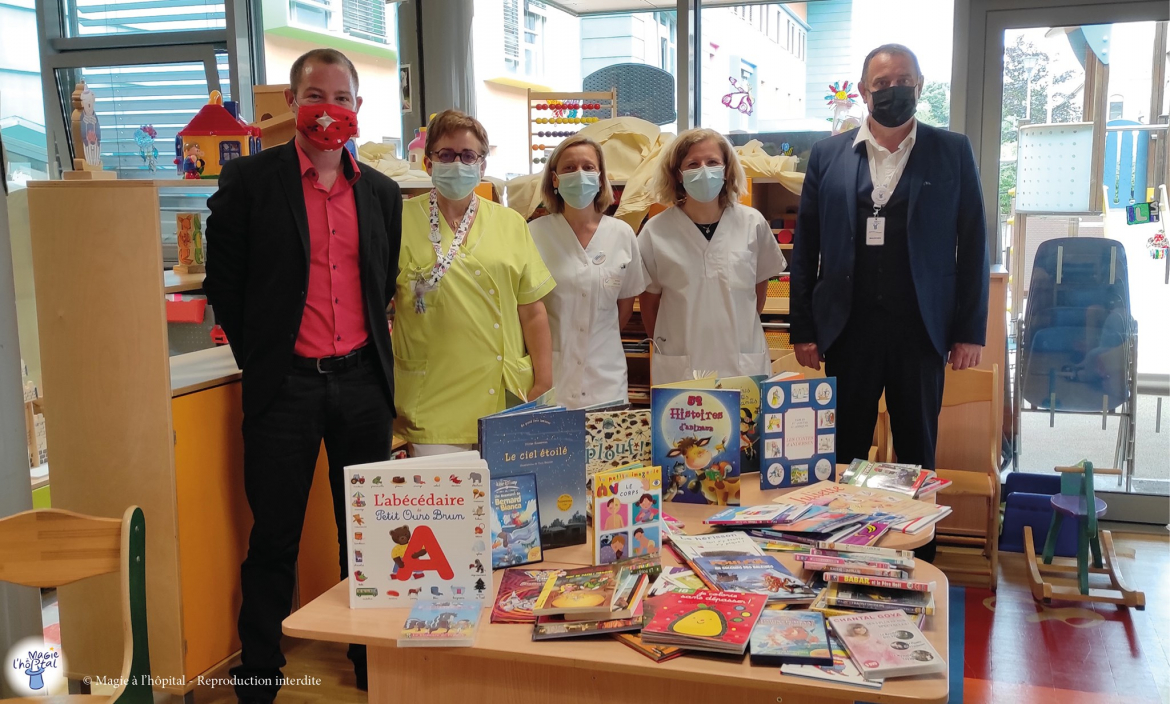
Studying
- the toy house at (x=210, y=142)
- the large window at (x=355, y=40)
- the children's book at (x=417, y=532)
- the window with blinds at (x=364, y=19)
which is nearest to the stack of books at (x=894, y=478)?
the children's book at (x=417, y=532)

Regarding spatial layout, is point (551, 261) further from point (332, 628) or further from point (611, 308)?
point (332, 628)

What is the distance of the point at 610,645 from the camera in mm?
1573

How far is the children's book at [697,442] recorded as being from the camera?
221 cm

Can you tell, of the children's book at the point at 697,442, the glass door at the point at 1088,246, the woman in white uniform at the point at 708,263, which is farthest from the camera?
Answer: the glass door at the point at 1088,246

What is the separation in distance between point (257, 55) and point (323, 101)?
3.68 m

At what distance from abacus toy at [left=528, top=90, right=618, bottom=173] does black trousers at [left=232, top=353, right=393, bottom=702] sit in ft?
8.37

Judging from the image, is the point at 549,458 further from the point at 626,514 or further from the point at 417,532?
the point at 417,532

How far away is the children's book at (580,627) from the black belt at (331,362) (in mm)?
1223

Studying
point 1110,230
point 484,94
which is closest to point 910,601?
point 1110,230

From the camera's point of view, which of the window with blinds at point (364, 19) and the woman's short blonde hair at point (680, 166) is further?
the window with blinds at point (364, 19)

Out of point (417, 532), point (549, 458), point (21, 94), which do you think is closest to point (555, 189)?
point (549, 458)

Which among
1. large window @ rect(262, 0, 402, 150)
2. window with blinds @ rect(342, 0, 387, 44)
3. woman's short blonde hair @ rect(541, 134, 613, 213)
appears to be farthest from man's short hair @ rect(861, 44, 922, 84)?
window with blinds @ rect(342, 0, 387, 44)

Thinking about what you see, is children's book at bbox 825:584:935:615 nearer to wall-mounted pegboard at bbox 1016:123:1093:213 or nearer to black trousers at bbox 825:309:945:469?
black trousers at bbox 825:309:945:469

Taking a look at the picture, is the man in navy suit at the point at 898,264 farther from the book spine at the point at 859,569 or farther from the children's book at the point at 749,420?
the book spine at the point at 859,569
